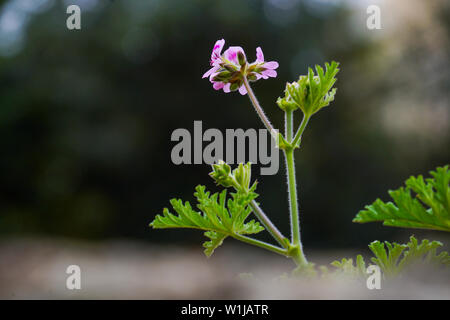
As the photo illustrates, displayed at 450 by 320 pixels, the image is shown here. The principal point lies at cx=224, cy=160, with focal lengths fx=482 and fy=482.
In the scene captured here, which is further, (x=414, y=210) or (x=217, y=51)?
(x=217, y=51)

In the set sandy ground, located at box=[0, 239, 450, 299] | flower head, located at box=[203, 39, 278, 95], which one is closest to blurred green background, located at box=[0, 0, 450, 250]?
sandy ground, located at box=[0, 239, 450, 299]

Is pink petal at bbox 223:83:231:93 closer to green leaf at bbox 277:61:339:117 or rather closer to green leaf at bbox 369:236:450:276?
green leaf at bbox 277:61:339:117

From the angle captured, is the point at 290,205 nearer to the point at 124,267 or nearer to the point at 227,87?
the point at 227,87

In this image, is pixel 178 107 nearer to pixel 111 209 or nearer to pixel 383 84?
pixel 111 209

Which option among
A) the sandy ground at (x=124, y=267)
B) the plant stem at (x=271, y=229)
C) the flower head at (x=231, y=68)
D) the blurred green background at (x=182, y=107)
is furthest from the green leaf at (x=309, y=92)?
Result: the blurred green background at (x=182, y=107)

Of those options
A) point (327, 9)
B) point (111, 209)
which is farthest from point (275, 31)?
point (111, 209)

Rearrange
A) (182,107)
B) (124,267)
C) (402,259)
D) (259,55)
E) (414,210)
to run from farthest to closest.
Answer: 1. (182,107)
2. (124,267)
3. (259,55)
4. (402,259)
5. (414,210)

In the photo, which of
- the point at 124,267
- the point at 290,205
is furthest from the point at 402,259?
the point at 124,267
